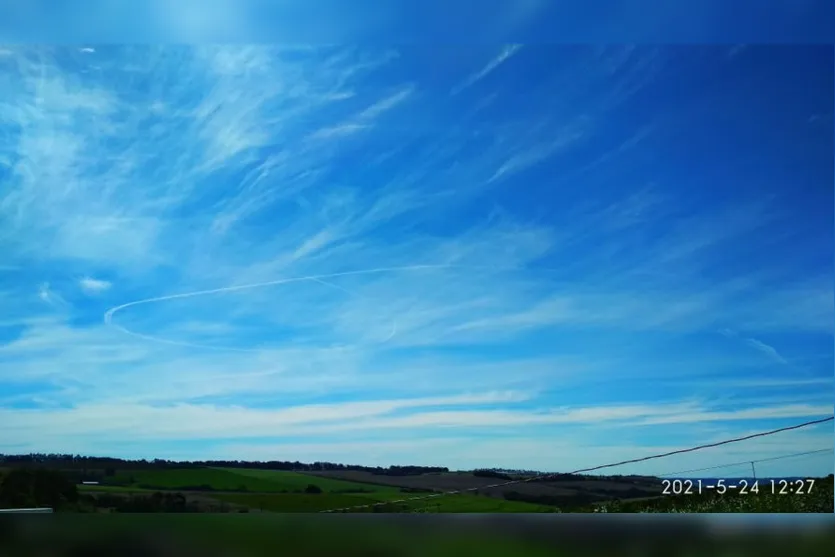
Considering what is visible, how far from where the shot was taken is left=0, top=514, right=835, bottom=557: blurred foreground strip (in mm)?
2203

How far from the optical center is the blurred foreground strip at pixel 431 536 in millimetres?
2203

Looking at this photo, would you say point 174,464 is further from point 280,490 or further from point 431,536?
point 431,536

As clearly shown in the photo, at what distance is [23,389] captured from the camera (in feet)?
22.3

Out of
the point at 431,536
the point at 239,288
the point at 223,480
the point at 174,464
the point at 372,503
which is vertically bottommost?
the point at 431,536

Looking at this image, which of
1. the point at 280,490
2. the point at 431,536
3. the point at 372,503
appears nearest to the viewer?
the point at 431,536

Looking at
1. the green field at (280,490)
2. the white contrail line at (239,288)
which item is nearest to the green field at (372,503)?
the green field at (280,490)

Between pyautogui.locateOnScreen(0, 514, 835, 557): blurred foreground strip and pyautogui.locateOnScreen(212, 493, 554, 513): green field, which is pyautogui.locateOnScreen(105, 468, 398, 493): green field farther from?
pyautogui.locateOnScreen(0, 514, 835, 557): blurred foreground strip

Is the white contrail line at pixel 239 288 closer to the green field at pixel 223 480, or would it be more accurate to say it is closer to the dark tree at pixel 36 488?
the green field at pixel 223 480

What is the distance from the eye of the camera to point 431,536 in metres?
2.29

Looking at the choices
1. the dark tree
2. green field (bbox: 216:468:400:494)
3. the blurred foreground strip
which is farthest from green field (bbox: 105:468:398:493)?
the blurred foreground strip

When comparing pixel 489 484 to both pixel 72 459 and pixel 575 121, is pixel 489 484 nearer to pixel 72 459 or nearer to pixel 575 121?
pixel 575 121

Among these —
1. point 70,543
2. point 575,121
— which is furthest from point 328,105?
point 70,543

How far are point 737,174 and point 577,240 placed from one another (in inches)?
56.1

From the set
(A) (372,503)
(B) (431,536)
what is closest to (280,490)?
(A) (372,503)
